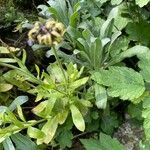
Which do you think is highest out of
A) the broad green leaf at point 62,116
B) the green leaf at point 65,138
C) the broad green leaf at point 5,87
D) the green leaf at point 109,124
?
the broad green leaf at point 5,87

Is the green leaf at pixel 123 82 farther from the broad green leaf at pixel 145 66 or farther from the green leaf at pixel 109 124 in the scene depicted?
the green leaf at pixel 109 124

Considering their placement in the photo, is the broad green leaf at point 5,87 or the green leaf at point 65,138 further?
the broad green leaf at point 5,87

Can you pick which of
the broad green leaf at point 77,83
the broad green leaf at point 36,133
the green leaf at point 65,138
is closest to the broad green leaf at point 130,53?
the broad green leaf at point 77,83

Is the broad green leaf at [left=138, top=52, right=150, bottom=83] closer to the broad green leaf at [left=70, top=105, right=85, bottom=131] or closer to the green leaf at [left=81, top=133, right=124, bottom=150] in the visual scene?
the green leaf at [left=81, top=133, right=124, bottom=150]

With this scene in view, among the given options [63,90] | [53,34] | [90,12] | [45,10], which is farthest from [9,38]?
[53,34]

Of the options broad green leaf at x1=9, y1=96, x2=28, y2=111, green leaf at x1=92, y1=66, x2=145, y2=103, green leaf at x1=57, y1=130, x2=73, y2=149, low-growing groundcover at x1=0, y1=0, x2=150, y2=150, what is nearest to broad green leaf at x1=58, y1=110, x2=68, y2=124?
low-growing groundcover at x1=0, y1=0, x2=150, y2=150

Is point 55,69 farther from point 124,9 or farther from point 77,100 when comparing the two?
point 124,9
